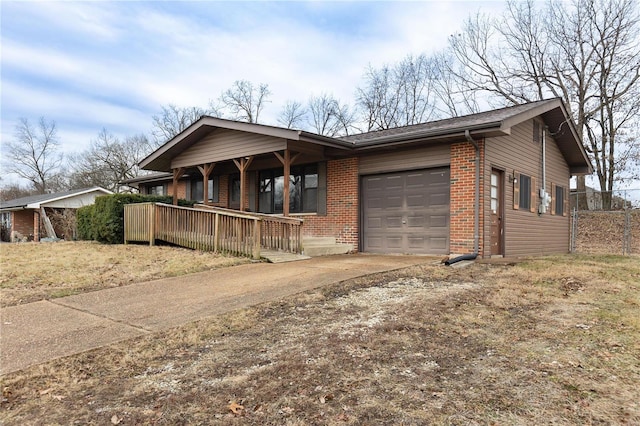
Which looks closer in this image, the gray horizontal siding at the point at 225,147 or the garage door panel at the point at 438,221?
the garage door panel at the point at 438,221

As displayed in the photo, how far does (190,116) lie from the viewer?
39.6 meters

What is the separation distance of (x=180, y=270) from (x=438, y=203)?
233 inches

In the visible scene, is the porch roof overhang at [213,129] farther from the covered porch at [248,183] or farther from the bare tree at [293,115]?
the bare tree at [293,115]

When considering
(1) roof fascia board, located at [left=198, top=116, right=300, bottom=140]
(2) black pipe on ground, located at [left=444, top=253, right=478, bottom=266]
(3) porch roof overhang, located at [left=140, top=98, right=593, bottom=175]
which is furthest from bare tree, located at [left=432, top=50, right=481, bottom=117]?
(2) black pipe on ground, located at [left=444, top=253, right=478, bottom=266]

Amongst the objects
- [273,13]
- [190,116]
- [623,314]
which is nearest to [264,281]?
[623,314]

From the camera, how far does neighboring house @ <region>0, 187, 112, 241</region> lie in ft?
83.6

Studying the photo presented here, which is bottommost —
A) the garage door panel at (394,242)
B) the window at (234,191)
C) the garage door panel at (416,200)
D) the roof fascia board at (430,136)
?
the garage door panel at (394,242)

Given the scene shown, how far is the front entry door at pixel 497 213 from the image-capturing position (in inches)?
387

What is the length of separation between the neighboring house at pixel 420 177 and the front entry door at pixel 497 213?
0.03 meters

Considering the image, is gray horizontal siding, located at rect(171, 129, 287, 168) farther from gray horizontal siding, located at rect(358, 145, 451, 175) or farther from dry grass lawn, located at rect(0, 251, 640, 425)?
dry grass lawn, located at rect(0, 251, 640, 425)

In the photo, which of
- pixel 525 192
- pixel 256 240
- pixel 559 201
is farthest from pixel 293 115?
pixel 256 240

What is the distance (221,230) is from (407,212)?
453 centimetres

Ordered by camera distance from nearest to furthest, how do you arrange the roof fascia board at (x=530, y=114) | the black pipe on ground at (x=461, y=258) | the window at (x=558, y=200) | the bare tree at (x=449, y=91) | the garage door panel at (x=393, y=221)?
the black pipe on ground at (x=461, y=258)
the roof fascia board at (x=530, y=114)
the garage door panel at (x=393, y=221)
the window at (x=558, y=200)
the bare tree at (x=449, y=91)

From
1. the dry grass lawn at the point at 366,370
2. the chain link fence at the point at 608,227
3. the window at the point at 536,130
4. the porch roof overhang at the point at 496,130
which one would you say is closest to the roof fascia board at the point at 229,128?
the porch roof overhang at the point at 496,130
